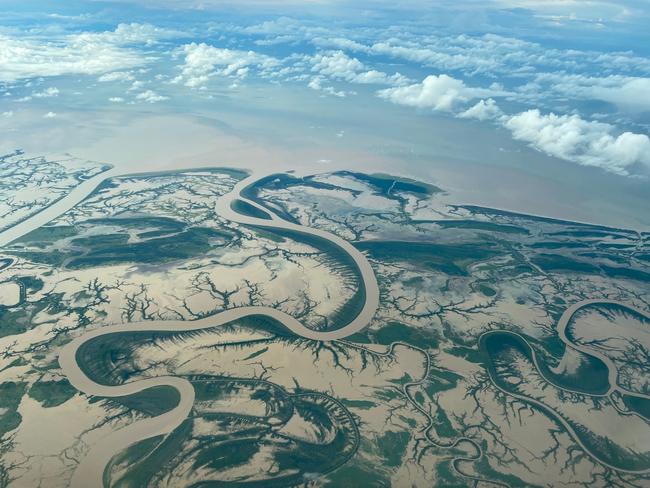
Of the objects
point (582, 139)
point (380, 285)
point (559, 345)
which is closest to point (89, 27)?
point (582, 139)

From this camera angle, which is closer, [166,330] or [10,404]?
[10,404]

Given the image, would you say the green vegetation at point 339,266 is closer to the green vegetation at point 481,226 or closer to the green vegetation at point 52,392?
the green vegetation at point 481,226

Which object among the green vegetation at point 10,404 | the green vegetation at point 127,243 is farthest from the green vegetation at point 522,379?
the green vegetation at point 10,404

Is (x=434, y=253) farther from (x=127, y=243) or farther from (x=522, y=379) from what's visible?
(x=127, y=243)

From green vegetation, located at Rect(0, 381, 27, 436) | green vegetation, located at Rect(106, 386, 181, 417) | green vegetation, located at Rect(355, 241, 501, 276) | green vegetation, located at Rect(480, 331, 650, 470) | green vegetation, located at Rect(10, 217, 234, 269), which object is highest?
green vegetation, located at Rect(480, 331, 650, 470)

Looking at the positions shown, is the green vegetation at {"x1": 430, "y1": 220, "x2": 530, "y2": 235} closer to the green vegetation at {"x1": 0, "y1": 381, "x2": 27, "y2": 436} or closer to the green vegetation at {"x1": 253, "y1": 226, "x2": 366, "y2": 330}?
the green vegetation at {"x1": 253, "y1": 226, "x2": 366, "y2": 330}

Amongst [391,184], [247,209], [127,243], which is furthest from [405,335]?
[391,184]

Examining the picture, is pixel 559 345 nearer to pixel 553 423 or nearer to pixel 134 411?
pixel 553 423

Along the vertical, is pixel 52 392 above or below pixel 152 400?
below

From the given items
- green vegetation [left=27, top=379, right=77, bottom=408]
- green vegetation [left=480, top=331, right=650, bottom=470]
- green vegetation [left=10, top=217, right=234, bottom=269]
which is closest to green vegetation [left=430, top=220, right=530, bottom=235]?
green vegetation [left=480, top=331, right=650, bottom=470]

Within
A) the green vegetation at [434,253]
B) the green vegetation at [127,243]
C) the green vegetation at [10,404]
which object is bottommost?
the green vegetation at [127,243]

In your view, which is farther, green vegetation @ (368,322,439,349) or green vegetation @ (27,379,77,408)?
green vegetation @ (368,322,439,349)
